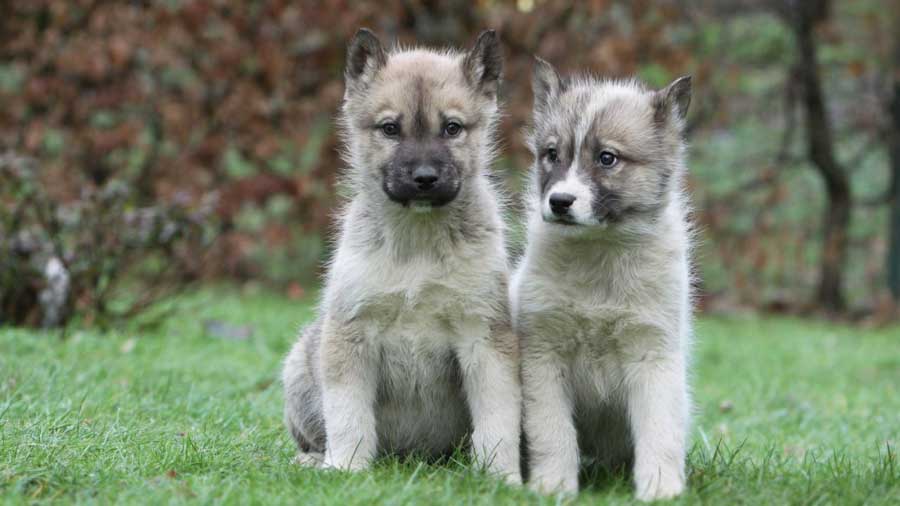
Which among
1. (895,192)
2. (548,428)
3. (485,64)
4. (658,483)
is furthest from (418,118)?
(895,192)

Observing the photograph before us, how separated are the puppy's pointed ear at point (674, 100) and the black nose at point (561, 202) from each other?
70cm

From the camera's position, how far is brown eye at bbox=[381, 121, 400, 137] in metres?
4.91

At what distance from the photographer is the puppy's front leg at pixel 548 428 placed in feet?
14.8

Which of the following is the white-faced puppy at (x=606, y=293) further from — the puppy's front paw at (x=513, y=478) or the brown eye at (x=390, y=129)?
the brown eye at (x=390, y=129)

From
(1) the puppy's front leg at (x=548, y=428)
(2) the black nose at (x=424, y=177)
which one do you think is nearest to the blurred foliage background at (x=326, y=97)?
(2) the black nose at (x=424, y=177)

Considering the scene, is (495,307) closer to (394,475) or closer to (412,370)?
(412,370)

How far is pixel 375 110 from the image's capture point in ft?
16.4

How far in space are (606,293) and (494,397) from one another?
68 cm

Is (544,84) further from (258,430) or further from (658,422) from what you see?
(258,430)

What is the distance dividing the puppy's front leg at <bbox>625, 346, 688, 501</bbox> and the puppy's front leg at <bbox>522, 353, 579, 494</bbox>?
27 centimetres

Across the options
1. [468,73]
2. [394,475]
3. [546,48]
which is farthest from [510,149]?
[394,475]

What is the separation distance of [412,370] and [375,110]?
1.25m

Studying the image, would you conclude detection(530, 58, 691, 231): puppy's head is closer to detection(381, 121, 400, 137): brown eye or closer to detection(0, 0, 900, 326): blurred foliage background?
detection(381, 121, 400, 137): brown eye

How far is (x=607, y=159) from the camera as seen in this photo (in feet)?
15.4
